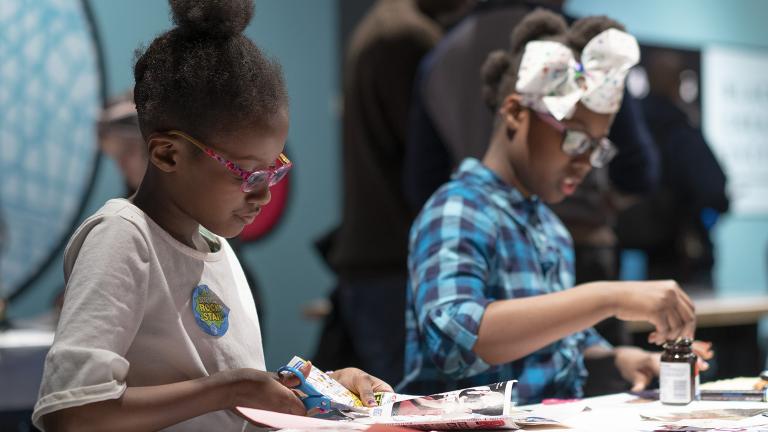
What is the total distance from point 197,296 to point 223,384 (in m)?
0.16

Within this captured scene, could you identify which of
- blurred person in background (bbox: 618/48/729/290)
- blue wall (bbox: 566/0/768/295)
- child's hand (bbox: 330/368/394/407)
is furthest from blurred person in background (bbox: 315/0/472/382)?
blue wall (bbox: 566/0/768/295)

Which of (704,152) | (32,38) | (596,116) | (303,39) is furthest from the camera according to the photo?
(704,152)

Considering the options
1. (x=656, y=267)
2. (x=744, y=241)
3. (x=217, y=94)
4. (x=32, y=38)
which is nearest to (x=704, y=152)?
(x=656, y=267)

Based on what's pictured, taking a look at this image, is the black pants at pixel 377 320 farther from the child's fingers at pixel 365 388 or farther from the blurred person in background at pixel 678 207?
the blurred person in background at pixel 678 207

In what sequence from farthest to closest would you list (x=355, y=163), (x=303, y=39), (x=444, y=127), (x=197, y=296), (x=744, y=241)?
1. (x=744, y=241)
2. (x=303, y=39)
3. (x=355, y=163)
4. (x=444, y=127)
5. (x=197, y=296)

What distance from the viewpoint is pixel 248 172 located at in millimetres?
1382

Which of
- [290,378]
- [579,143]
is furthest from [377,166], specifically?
[290,378]

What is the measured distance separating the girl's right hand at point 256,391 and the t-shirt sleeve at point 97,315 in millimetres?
130

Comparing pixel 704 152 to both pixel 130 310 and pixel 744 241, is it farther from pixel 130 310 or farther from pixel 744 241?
pixel 130 310

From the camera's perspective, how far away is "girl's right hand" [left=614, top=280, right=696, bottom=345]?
1715 mm

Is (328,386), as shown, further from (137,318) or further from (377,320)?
(377,320)

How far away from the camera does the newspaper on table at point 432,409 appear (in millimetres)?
1367

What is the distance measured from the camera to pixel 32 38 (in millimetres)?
3580

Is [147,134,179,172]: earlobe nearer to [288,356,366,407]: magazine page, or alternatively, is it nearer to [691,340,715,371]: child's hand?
[288,356,366,407]: magazine page
